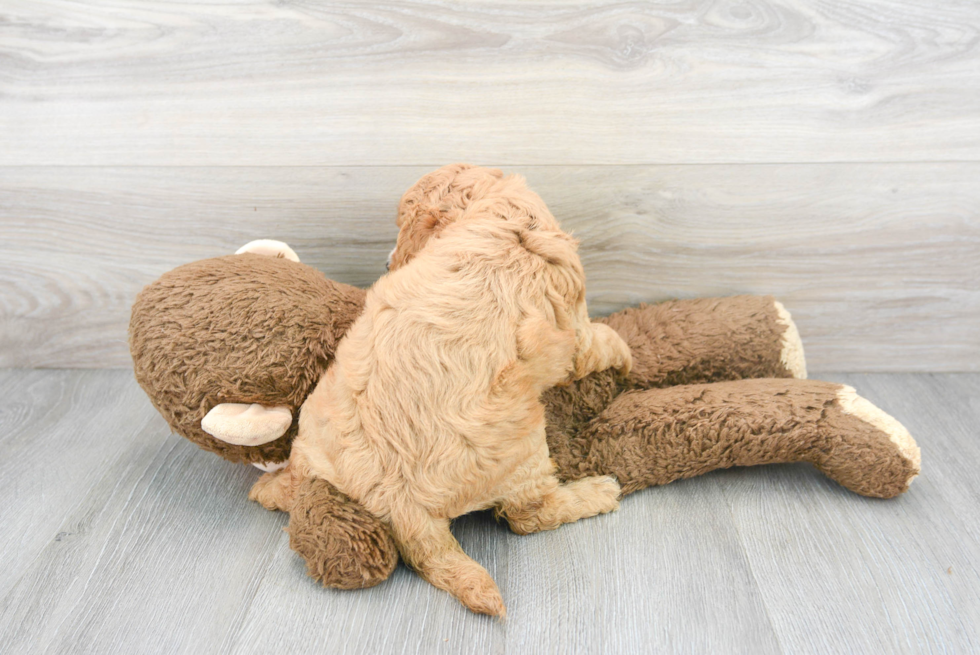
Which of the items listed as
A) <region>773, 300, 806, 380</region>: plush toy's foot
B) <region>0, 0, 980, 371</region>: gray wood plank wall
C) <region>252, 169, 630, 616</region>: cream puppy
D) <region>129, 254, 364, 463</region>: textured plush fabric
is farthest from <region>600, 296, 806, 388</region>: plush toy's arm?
<region>129, 254, 364, 463</region>: textured plush fabric

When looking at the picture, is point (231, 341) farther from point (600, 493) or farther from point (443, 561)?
point (600, 493)

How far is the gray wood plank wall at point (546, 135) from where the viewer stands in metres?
1.07

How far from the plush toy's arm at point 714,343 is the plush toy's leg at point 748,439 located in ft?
0.28

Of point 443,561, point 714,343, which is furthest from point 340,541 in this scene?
point 714,343

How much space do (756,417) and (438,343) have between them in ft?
1.61

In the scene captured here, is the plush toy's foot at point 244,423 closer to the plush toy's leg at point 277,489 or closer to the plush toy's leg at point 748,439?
the plush toy's leg at point 277,489

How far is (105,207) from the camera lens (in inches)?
47.4

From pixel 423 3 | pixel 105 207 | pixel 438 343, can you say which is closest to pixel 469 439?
pixel 438 343

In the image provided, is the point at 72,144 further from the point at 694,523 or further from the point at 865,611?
the point at 865,611

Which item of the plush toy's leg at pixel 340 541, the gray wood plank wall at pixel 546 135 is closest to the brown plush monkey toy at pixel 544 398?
the plush toy's leg at pixel 340 541

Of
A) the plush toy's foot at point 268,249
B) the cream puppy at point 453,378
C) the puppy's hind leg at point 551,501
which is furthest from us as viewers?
the plush toy's foot at point 268,249

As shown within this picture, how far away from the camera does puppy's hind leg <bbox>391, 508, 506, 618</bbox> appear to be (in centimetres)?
80

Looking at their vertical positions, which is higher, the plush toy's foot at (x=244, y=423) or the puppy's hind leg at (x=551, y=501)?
the plush toy's foot at (x=244, y=423)

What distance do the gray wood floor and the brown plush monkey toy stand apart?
0.05 metres
